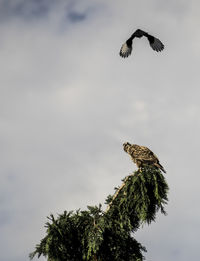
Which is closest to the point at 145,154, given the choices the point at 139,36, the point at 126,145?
the point at 126,145

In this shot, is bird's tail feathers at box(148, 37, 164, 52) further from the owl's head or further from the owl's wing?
the owl's wing

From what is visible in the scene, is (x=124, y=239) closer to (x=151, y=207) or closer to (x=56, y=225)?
(x=151, y=207)

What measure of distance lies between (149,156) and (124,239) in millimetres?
2450

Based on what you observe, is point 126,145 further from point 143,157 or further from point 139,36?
point 139,36

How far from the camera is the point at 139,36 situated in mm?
14633

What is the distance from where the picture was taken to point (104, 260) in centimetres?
1022

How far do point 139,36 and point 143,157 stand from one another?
496 cm

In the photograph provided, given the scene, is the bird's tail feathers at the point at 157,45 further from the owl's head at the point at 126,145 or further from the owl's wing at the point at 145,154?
the owl's wing at the point at 145,154

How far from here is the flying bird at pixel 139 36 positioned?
47.3 ft

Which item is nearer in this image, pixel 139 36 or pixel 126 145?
pixel 126 145

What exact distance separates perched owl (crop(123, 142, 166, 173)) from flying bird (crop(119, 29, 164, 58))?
3.86 m

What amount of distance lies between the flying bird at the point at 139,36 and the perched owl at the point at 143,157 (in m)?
A: 3.86

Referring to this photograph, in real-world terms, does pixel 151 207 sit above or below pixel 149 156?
below

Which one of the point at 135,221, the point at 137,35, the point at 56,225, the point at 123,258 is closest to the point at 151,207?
the point at 135,221
